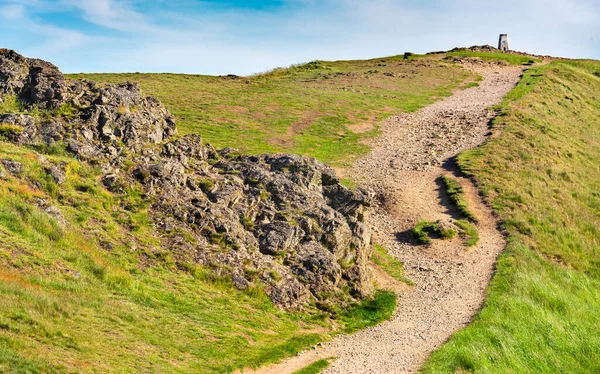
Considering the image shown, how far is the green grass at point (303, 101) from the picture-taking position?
4956 centimetres

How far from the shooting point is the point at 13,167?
72.3ft

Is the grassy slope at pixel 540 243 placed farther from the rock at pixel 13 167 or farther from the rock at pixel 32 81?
the rock at pixel 32 81

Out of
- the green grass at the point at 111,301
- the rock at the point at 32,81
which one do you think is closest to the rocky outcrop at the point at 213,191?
the rock at the point at 32,81

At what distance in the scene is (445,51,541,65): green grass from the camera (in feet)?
302

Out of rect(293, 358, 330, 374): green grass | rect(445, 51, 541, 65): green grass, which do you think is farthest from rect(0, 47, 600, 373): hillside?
rect(445, 51, 541, 65): green grass

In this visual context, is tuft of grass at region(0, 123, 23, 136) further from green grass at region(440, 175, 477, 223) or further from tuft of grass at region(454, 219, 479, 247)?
green grass at region(440, 175, 477, 223)

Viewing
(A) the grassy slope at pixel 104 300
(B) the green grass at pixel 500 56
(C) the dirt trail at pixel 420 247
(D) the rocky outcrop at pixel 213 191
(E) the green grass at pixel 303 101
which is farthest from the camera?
(B) the green grass at pixel 500 56

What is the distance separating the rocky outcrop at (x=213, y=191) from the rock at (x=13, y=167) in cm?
116

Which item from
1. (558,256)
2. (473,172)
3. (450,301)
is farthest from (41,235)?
(473,172)

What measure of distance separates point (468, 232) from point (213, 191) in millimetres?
15971

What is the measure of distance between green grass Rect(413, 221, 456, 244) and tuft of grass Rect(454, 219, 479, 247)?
758mm

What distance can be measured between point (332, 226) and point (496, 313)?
8.31 metres

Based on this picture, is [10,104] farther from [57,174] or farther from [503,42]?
[503,42]

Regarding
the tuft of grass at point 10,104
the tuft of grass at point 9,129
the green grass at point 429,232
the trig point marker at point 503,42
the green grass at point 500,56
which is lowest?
the green grass at point 429,232
